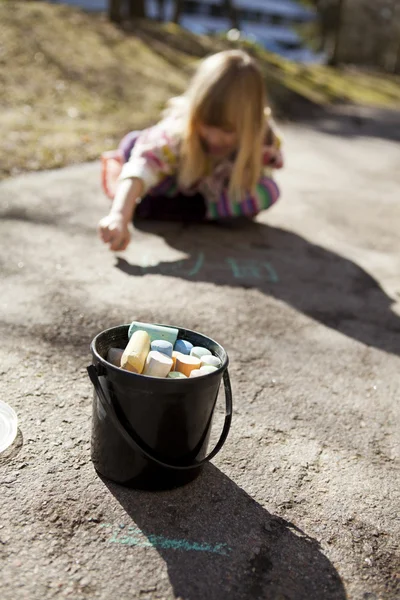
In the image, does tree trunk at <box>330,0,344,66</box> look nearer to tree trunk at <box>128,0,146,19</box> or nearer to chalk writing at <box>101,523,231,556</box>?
tree trunk at <box>128,0,146,19</box>

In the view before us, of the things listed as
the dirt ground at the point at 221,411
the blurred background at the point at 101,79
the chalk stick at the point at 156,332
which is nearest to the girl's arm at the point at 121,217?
the dirt ground at the point at 221,411

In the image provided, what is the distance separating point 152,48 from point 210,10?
5059 cm

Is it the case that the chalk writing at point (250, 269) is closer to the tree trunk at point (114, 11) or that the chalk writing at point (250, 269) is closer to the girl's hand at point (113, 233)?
the girl's hand at point (113, 233)

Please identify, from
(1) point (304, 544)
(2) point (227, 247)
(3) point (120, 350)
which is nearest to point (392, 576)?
(1) point (304, 544)

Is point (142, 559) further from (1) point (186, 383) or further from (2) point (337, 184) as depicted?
(2) point (337, 184)

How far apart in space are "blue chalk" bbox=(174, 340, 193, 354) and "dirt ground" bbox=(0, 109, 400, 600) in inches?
15.0

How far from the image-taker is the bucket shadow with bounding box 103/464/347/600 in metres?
1.60

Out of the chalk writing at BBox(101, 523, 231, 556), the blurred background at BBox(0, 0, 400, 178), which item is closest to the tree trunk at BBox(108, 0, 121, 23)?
the blurred background at BBox(0, 0, 400, 178)

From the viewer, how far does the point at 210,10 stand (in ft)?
184

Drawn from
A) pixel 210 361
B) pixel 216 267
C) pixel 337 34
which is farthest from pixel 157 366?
pixel 337 34

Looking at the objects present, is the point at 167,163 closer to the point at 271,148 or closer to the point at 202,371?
the point at 271,148

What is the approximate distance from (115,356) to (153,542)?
53 centimetres

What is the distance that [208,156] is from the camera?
13.2ft

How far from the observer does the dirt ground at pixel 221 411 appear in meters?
1.64
